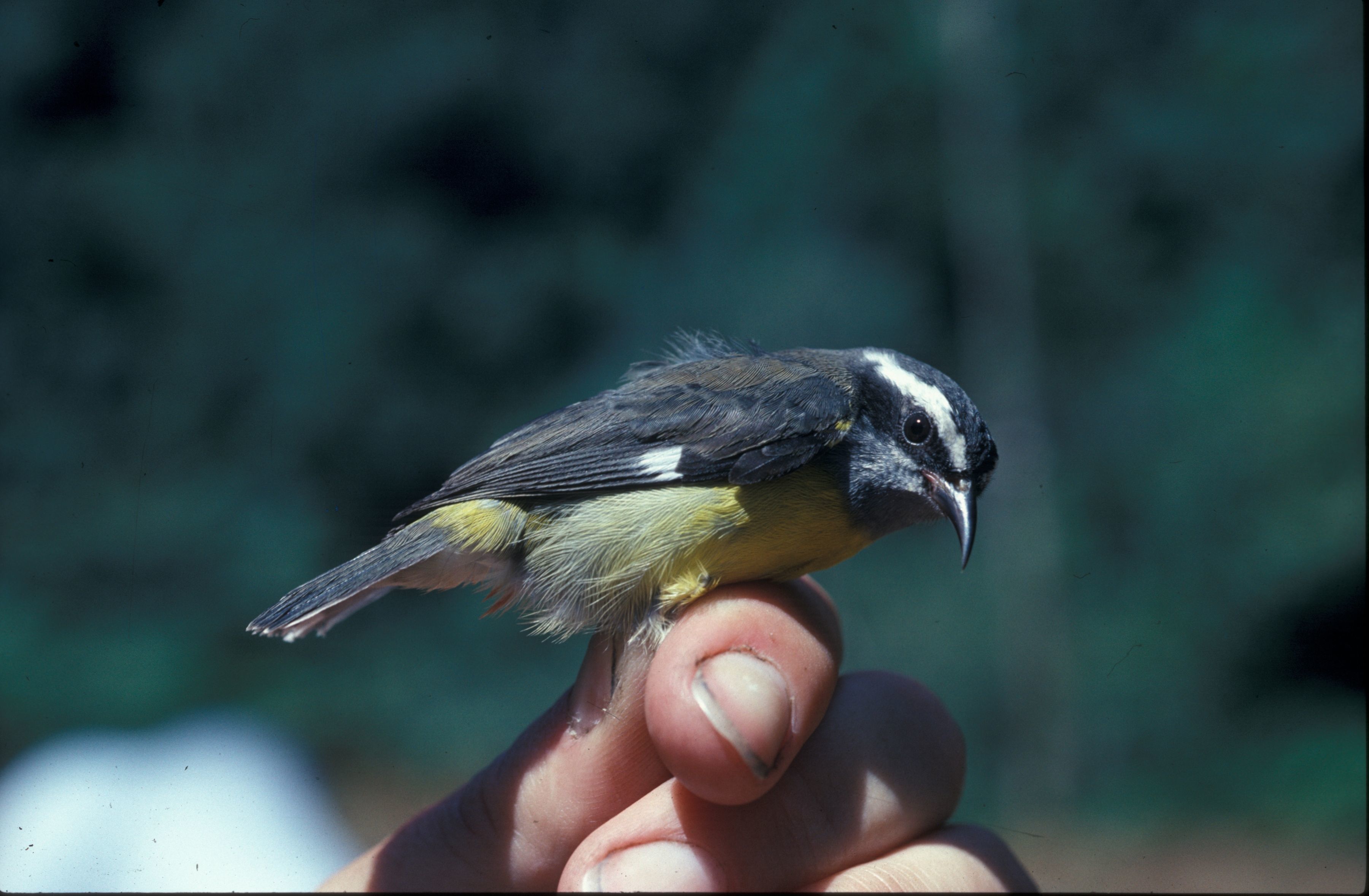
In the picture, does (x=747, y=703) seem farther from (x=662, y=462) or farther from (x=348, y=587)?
(x=348, y=587)

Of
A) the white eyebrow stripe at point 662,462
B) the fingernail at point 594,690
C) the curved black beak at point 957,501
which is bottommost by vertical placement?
the fingernail at point 594,690

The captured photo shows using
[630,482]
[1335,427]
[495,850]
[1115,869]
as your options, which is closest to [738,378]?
[630,482]

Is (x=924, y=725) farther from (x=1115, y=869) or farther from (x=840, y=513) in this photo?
(x=1115, y=869)

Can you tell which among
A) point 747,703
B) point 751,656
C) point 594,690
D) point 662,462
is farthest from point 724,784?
point 662,462

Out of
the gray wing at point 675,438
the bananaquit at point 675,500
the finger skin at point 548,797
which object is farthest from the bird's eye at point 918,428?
the finger skin at point 548,797

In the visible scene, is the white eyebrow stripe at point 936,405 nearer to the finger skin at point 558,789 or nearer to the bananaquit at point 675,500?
the bananaquit at point 675,500

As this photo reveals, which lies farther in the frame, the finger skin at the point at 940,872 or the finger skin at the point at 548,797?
the finger skin at the point at 548,797
